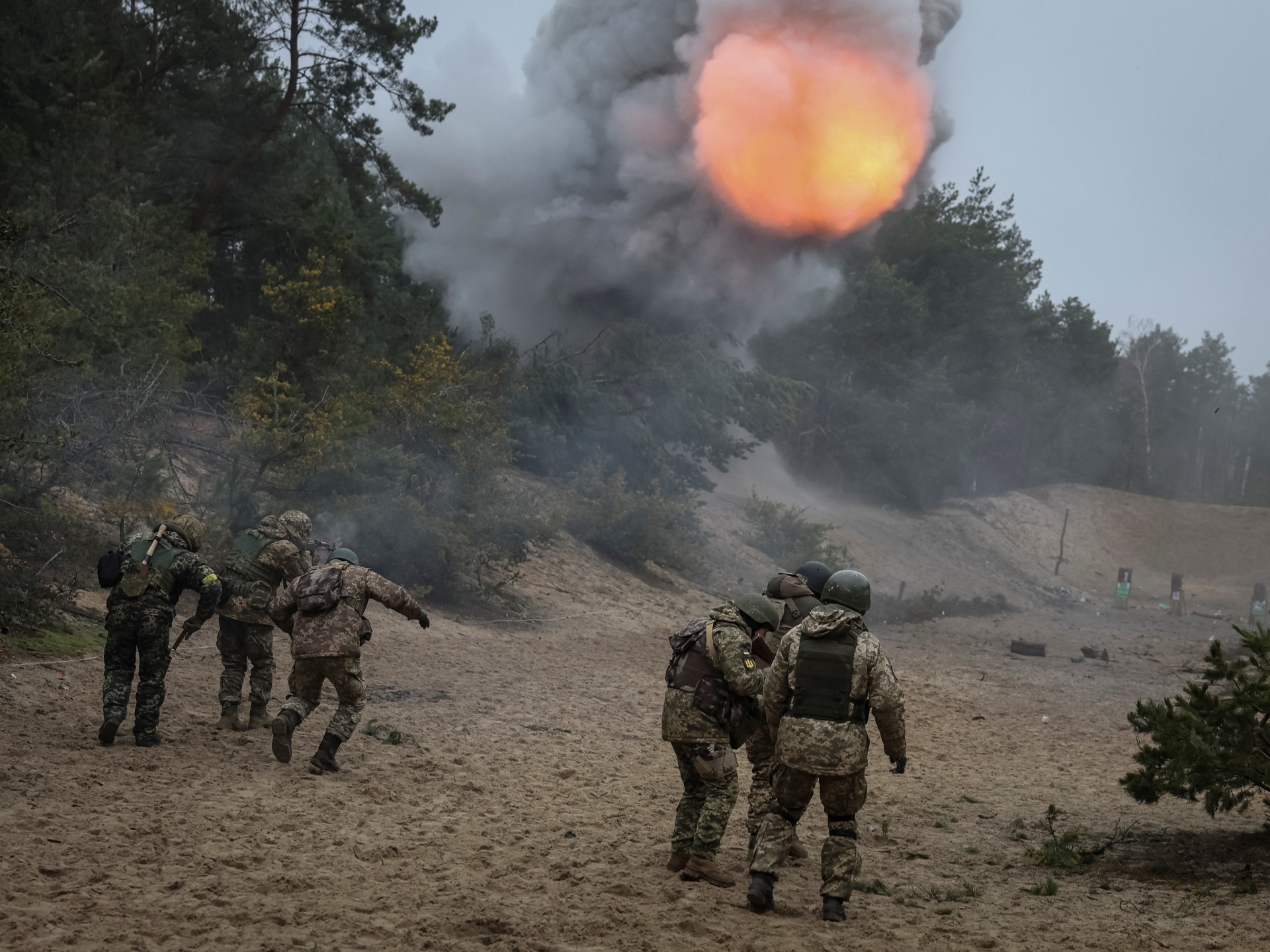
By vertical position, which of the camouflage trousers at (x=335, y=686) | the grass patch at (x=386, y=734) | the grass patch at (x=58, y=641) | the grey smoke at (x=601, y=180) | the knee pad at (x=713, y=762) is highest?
the grey smoke at (x=601, y=180)

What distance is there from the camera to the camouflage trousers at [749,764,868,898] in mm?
5867

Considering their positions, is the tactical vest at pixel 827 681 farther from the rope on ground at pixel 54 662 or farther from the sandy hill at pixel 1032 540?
the sandy hill at pixel 1032 540

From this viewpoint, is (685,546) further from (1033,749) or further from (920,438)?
(920,438)

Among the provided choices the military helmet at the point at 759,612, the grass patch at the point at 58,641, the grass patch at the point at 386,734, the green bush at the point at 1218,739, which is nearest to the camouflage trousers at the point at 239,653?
the grass patch at the point at 386,734

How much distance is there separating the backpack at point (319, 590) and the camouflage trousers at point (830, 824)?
3.80 m

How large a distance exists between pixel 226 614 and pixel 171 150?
52.9ft

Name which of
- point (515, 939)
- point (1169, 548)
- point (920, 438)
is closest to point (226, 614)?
point (515, 939)

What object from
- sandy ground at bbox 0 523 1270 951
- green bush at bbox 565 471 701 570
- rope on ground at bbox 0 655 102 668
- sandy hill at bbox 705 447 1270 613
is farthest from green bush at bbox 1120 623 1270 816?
sandy hill at bbox 705 447 1270 613

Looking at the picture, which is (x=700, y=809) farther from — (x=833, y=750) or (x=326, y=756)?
(x=326, y=756)

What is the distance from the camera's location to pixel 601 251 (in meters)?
30.1

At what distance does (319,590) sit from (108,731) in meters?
1.88

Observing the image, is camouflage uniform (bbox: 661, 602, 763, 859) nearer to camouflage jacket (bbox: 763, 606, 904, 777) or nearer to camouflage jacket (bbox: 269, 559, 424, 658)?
camouflage jacket (bbox: 763, 606, 904, 777)

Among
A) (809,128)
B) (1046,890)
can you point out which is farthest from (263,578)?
(809,128)

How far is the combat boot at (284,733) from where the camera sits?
27.4 ft
